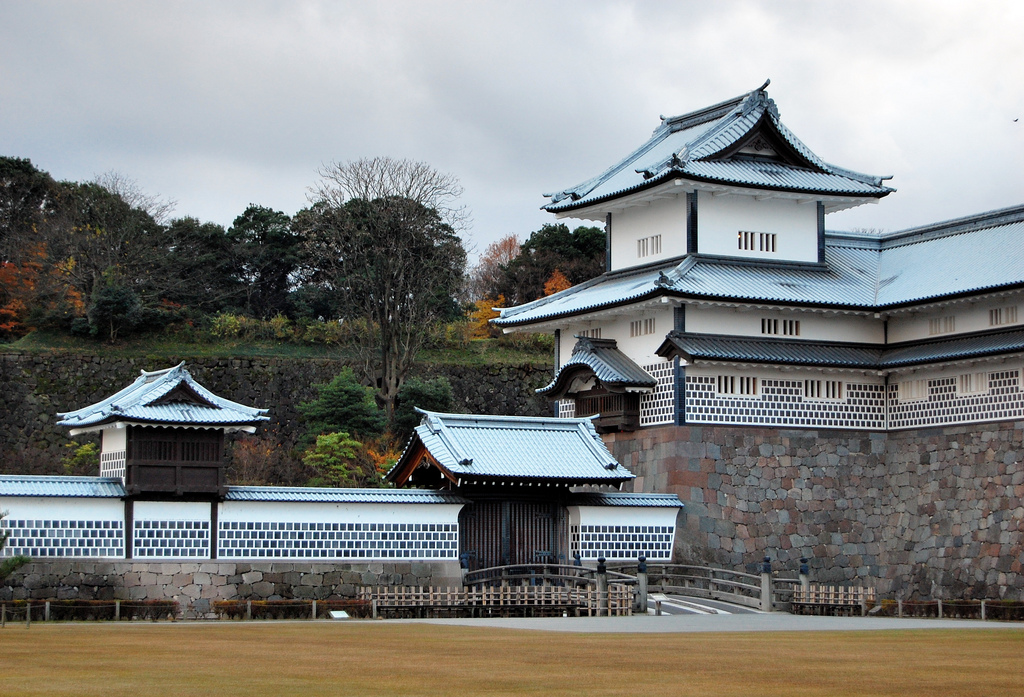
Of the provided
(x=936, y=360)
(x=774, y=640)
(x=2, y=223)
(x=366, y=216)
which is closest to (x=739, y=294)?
(x=936, y=360)

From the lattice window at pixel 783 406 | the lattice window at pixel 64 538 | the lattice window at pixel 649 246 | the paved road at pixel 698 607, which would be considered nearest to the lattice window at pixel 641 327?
the lattice window at pixel 783 406

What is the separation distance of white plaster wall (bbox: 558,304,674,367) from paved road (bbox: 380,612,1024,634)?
9.69 metres

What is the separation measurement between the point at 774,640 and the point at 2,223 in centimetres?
5156

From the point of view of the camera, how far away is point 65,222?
2463 inches

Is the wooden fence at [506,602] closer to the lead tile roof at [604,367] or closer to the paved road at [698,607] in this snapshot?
the paved road at [698,607]

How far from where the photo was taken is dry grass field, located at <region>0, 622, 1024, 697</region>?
50.9 ft

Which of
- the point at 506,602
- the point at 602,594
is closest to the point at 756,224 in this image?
the point at 602,594

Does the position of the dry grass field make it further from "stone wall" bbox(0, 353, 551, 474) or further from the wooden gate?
"stone wall" bbox(0, 353, 551, 474)

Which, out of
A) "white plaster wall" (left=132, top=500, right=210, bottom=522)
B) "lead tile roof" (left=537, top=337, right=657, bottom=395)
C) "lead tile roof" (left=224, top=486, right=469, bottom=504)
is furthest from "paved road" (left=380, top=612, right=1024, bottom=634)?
"lead tile roof" (left=537, top=337, right=657, bottom=395)

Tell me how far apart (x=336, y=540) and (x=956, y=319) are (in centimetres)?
1783

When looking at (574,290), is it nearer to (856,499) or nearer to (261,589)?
(856,499)

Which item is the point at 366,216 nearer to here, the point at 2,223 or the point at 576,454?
the point at 2,223

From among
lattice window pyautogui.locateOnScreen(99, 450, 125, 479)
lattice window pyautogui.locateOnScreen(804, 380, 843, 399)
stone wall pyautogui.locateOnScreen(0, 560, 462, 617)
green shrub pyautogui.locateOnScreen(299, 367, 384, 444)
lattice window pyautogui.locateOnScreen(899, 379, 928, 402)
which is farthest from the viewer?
green shrub pyautogui.locateOnScreen(299, 367, 384, 444)

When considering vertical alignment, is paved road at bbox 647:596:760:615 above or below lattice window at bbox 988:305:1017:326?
below
